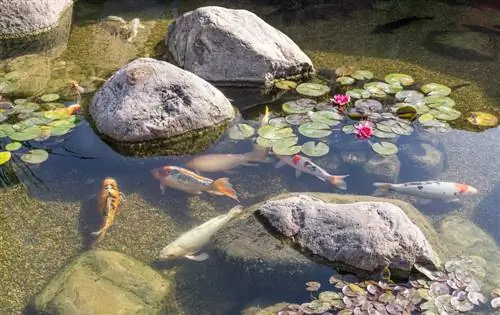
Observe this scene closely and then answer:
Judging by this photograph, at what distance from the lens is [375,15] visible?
6.46m

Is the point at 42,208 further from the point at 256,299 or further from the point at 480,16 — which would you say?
the point at 480,16

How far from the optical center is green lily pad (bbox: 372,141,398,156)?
13.1 feet

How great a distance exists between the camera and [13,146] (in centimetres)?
402

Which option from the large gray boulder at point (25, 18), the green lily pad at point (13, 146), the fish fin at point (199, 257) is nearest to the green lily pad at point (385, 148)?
the fish fin at point (199, 257)

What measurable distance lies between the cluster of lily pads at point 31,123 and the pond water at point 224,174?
67 mm

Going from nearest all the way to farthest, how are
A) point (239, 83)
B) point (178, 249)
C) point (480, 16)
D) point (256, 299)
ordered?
point (256, 299), point (178, 249), point (239, 83), point (480, 16)

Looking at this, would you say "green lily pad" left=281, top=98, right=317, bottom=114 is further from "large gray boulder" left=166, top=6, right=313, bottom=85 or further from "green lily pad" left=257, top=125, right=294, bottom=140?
"large gray boulder" left=166, top=6, right=313, bottom=85

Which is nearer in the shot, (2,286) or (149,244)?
(2,286)

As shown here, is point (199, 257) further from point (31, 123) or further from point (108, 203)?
point (31, 123)

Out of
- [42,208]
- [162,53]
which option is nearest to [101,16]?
[162,53]

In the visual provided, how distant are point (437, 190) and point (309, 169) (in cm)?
79

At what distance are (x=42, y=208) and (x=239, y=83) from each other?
201 centimetres

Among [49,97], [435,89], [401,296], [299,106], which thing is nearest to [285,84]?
[299,106]

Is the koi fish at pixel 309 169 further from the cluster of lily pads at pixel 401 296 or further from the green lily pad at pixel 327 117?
the cluster of lily pads at pixel 401 296
